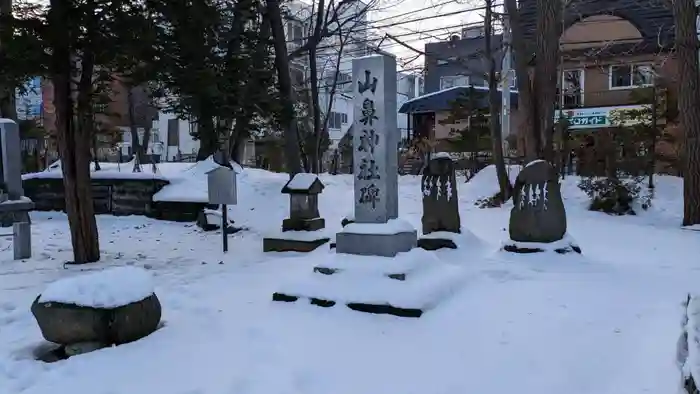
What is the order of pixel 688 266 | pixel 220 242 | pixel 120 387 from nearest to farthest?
1. pixel 120 387
2. pixel 688 266
3. pixel 220 242

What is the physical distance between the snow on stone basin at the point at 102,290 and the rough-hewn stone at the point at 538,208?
18.0 feet

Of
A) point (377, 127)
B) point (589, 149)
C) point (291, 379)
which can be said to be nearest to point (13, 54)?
point (377, 127)

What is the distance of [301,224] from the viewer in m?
10.2

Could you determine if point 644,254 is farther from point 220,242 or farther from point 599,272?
point 220,242

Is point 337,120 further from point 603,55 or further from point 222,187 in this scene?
point 222,187

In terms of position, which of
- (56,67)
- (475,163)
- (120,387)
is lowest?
(120,387)

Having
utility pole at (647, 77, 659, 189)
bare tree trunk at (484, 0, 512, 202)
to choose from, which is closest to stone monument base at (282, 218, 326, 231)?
bare tree trunk at (484, 0, 512, 202)

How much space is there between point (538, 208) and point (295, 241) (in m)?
3.94

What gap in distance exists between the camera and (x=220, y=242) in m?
11.1

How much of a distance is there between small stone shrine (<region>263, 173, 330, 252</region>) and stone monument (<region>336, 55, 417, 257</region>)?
10.7 ft

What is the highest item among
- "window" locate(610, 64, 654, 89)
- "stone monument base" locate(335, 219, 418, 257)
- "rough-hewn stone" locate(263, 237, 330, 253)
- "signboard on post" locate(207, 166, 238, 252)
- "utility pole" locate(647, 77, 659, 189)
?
"window" locate(610, 64, 654, 89)

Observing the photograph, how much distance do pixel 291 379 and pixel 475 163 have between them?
16.4 metres

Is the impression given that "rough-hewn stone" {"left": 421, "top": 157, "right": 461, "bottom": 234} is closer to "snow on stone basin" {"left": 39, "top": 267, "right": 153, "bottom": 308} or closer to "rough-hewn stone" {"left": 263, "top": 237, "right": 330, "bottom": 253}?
"rough-hewn stone" {"left": 263, "top": 237, "right": 330, "bottom": 253}

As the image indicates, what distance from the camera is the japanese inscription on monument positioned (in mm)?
6645
